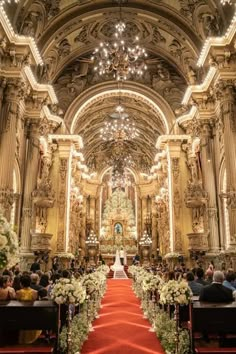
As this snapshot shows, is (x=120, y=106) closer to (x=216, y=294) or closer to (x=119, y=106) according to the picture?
(x=119, y=106)

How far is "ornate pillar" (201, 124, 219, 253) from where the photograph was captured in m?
14.6

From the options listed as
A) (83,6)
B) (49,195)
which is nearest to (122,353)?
(49,195)

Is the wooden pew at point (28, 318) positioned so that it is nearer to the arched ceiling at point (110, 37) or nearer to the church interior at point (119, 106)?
the church interior at point (119, 106)

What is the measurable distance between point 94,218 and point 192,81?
1939 centimetres

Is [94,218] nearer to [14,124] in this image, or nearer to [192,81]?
[192,81]

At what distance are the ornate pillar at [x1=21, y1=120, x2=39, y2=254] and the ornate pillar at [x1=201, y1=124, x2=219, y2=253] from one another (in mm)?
7149

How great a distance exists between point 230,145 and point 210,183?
126 inches

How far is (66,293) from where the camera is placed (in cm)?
477

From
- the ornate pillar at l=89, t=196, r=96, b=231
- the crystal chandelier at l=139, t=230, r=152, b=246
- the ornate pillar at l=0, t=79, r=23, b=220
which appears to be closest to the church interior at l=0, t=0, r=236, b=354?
the ornate pillar at l=0, t=79, r=23, b=220

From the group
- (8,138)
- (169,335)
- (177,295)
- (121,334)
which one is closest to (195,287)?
(169,335)

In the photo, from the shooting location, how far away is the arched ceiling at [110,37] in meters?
15.3

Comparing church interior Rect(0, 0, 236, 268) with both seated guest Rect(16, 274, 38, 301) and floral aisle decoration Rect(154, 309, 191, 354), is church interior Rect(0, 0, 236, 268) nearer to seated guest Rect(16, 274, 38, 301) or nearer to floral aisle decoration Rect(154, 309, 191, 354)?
floral aisle decoration Rect(154, 309, 191, 354)

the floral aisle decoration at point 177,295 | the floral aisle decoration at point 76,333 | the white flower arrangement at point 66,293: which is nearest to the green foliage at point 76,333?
the floral aisle decoration at point 76,333

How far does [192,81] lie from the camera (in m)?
17.2
